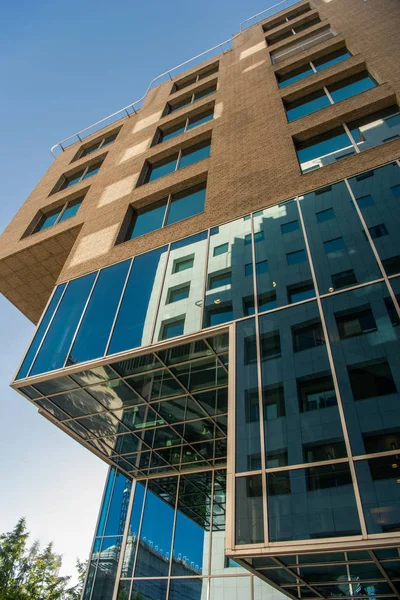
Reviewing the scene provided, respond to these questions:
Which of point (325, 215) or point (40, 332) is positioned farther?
point (40, 332)

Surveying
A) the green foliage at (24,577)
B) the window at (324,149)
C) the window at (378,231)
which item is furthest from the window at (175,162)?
the green foliage at (24,577)

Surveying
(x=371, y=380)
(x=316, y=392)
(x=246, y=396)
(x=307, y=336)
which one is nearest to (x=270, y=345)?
(x=307, y=336)

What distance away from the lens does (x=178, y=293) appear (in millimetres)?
12609

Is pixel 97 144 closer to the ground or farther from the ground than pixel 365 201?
farther from the ground

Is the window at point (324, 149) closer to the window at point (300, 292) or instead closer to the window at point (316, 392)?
→ the window at point (300, 292)

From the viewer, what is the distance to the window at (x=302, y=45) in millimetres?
22531

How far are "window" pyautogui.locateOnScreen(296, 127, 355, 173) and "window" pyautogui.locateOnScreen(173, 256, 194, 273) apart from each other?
5.45 metres

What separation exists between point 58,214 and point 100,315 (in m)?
12.2

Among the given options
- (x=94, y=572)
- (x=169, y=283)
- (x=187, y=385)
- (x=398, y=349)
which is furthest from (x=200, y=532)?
(x=398, y=349)

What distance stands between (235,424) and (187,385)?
3.94 meters

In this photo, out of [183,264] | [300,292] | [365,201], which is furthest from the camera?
[183,264]

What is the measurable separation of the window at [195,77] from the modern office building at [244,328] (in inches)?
240

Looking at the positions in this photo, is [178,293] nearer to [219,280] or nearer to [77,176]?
[219,280]

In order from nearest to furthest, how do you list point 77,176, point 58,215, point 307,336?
point 307,336 → point 58,215 → point 77,176
